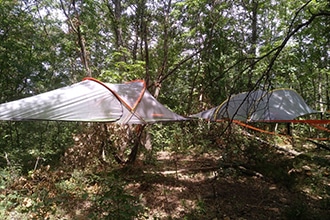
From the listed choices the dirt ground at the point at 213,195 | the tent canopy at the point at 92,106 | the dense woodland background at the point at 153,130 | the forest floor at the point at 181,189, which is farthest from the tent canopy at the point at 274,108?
the tent canopy at the point at 92,106

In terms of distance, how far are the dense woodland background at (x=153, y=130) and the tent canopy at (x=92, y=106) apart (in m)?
0.74

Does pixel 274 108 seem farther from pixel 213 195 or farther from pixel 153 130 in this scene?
pixel 153 130

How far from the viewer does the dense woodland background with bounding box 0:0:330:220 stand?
8.16ft

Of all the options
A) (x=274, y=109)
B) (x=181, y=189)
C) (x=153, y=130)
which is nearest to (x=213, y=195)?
A: (x=181, y=189)

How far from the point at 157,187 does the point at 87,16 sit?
11.9 feet

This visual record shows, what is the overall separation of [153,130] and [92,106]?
2.98m

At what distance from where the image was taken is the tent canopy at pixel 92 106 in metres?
2.28

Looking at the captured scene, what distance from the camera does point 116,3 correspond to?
16.6 ft

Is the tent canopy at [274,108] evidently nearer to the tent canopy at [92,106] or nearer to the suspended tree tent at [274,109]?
the suspended tree tent at [274,109]

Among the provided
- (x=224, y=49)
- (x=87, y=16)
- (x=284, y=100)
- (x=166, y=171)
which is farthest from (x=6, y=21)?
(x=284, y=100)

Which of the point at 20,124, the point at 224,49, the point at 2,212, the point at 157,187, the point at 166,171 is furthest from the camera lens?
the point at 224,49

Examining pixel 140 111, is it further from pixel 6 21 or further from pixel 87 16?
pixel 6 21

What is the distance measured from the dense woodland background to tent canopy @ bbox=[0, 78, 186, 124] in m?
0.74

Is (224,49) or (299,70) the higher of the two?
(224,49)
